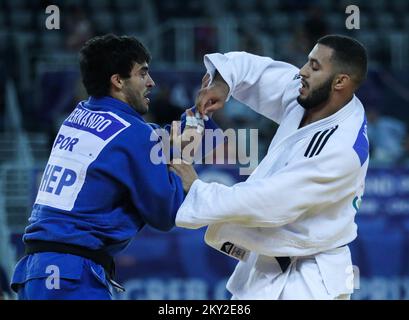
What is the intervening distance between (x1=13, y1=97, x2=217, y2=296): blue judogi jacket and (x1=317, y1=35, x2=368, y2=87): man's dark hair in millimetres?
1133

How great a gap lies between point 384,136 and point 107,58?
7540 millimetres

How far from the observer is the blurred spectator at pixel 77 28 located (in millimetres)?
12867

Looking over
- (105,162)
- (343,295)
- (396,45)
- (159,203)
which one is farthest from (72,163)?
(396,45)

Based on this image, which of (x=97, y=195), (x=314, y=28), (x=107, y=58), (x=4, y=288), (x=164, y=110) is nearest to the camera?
(x=97, y=195)

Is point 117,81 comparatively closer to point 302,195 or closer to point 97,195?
point 97,195

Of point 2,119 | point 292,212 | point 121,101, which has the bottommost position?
point 2,119

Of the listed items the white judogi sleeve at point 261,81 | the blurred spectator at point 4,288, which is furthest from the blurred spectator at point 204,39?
the white judogi sleeve at point 261,81

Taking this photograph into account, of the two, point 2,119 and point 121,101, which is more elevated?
point 121,101

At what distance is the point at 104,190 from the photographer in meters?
5.05

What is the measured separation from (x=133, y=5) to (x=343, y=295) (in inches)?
387

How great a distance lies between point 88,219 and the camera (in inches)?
198

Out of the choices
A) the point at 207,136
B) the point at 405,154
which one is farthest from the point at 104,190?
the point at 405,154

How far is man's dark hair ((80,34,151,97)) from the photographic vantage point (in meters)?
5.25
